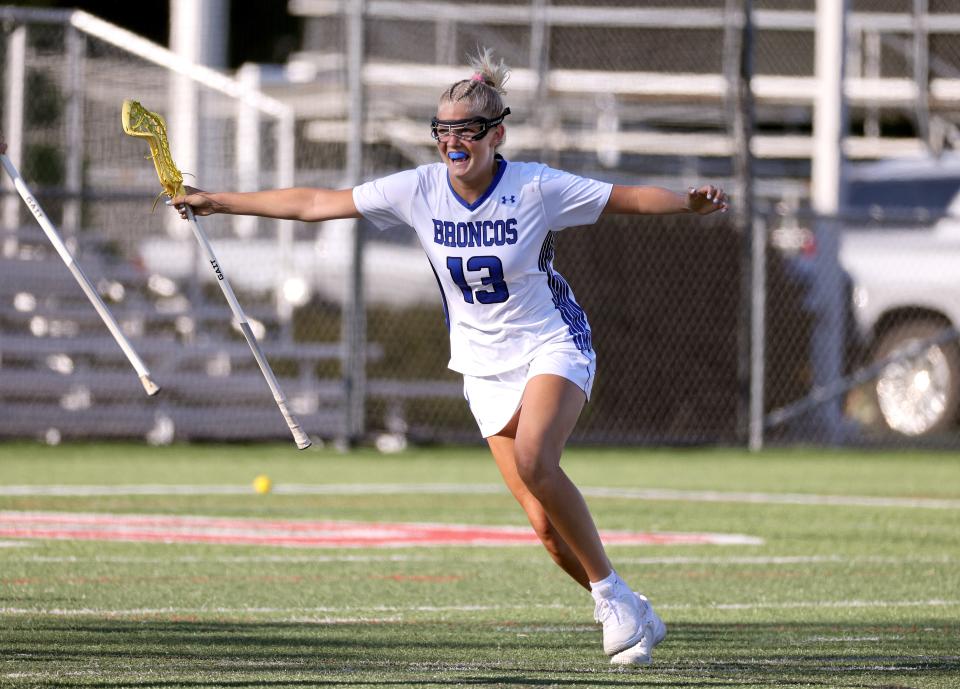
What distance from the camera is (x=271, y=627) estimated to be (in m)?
6.57

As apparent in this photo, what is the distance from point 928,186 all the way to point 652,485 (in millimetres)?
7127

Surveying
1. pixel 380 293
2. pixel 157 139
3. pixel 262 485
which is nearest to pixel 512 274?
pixel 157 139

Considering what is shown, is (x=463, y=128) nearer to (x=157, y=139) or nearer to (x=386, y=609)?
(x=157, y=139)

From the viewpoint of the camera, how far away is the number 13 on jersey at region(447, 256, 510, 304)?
625 centimetres

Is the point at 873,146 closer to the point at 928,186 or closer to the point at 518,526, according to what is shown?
the point at 928,186

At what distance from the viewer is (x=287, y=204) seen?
6.59m

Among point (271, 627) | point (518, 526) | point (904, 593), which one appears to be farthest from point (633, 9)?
point (271, 627)

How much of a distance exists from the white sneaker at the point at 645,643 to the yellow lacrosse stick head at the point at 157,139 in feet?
7.14

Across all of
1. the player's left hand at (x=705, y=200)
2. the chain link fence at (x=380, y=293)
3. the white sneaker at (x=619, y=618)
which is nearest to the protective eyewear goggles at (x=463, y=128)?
the player's left hand at (x=705, y=200)

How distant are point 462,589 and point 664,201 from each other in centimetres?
226

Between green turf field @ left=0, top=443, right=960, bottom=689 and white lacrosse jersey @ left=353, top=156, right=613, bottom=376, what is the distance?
105 centimetres

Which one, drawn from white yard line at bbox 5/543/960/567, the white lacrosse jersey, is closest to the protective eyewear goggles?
the white lacrosse jersey

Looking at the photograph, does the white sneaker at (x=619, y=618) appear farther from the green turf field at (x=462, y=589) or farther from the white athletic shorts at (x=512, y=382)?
the white athletic shorts at (x=512, y=382)

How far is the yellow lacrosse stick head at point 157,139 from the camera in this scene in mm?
6395
